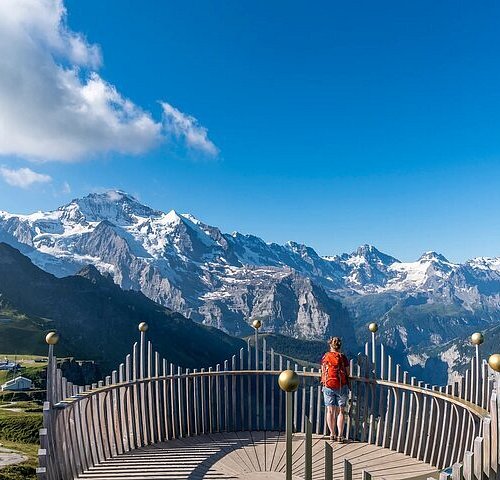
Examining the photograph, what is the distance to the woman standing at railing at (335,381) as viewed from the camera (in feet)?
33.2

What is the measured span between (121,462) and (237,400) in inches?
145

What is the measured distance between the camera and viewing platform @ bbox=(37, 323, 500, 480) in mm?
7951

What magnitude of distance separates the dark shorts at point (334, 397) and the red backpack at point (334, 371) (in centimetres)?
9

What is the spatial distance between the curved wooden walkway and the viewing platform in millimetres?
20

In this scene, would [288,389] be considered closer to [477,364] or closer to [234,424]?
[477,364]

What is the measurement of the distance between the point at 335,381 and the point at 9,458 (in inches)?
556

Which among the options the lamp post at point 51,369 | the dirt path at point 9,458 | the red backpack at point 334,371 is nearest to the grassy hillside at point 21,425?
the dirt path at point 9,458

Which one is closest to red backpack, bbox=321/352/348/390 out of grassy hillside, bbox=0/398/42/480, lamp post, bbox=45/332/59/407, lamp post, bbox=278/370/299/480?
lamp post, bbox=45/332/59/407

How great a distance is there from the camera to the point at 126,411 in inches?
396

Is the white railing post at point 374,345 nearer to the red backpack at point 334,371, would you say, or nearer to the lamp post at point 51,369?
the red backpack at point 334,371

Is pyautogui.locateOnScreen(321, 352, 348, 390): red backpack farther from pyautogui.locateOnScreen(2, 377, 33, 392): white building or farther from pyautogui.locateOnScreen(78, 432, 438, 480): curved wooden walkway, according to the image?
pyautogui.locateOnScreen(2, 377, 33, 392): white building

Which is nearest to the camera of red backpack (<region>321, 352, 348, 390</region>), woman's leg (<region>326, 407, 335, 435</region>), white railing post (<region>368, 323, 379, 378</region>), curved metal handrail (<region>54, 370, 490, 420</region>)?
curved metal handrail (<region>54, 370, 490, 420</region>)

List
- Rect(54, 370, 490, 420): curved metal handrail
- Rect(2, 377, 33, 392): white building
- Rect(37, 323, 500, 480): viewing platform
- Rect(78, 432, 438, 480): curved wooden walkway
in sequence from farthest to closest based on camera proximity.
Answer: Rect(2, 377, 33, 392): white building → Rect(78, 432, 438, 480): curved wooden walkway → Rect(37, 323, 500, 480): viewing platform → Rect(54, 370, 490, 420): curved metal handrail

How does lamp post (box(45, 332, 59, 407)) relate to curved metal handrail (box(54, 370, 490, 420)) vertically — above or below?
above
